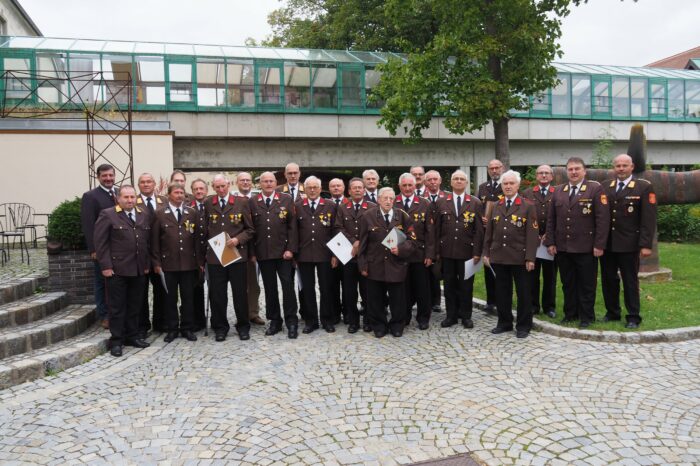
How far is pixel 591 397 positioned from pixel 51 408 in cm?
455

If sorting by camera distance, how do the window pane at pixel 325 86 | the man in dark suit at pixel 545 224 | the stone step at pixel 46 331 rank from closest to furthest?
1. the stone step at pixel 46 331
2. the man in dark suit at pixel 545 224
3. the window pane at pixel 325 86

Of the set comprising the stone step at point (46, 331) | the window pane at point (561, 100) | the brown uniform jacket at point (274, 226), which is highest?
the window pane at point (561, 100)

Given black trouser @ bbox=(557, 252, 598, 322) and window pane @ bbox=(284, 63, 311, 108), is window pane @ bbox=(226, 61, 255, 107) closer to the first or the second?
window pane @ bbox=(284, 63, 311, 108)

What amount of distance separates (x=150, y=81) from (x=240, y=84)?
138 inches

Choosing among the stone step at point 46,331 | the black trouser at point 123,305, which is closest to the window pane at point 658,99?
the black trouser at point 123,305

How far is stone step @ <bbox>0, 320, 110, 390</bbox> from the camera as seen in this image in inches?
207

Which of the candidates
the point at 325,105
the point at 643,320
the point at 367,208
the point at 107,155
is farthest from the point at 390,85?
the point at 643,320

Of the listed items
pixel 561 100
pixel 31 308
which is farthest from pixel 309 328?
pixel 561 100

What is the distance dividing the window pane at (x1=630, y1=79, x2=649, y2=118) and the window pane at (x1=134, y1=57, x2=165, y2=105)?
23101mm

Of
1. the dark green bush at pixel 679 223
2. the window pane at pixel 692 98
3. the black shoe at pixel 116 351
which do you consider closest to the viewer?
the black shoe at pixel 116 351

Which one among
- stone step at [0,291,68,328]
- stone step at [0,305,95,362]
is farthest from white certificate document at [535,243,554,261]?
stone step at [0,291,68,328]

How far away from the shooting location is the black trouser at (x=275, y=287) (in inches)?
275

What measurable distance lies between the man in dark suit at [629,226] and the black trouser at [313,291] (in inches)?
137

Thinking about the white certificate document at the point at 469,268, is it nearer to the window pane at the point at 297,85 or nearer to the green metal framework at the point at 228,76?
the green metal framework at the point at 228,76
